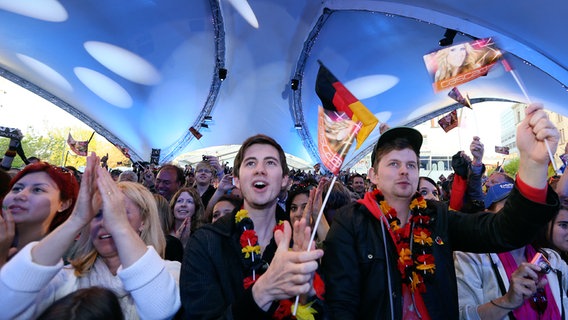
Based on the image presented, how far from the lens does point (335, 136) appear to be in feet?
6.26

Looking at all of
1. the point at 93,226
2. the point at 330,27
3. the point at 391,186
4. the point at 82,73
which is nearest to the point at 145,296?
the point at 93,226

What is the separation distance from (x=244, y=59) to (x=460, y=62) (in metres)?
18.0

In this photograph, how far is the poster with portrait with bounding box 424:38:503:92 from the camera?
2.19 metres

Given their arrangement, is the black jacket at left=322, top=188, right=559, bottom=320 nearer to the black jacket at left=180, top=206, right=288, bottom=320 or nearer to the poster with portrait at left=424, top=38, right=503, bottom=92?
the black jacket at left=180, top=206, right=288, bottom=320

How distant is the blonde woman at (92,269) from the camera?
1572 mm

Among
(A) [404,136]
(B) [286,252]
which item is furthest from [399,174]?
(B) [286,252]

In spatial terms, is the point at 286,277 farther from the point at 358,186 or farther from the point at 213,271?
the point at 358,186

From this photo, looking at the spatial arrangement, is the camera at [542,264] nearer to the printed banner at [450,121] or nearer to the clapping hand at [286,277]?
the clapping hand at [286,277]

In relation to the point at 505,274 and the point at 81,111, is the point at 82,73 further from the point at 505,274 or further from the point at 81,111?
the point at 505,274

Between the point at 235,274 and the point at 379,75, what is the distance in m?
18.4

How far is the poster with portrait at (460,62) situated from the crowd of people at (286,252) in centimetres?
41

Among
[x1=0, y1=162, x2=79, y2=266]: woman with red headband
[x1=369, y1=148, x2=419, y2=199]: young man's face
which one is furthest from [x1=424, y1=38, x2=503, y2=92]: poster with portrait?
[x1=0, y1=162, x2=79, y2=266]: woman with red headband

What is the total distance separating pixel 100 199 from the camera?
1.91m

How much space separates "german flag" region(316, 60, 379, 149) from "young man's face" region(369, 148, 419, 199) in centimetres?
49
